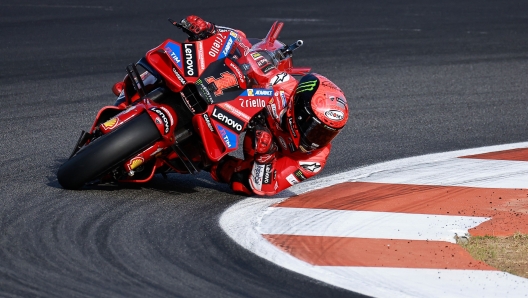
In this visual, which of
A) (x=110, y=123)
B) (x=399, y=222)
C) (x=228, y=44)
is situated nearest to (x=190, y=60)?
(x=228, y=44)

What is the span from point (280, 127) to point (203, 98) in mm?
719

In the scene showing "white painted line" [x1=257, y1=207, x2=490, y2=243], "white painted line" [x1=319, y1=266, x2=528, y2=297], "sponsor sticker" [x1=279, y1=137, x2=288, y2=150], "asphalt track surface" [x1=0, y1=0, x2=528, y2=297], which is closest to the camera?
"white painted line" [x1=319, y1=266, x2=528, y2=297]

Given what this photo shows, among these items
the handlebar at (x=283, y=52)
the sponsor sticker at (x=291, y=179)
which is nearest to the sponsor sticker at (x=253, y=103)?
the sponsor sticker at (x=291, y=179)

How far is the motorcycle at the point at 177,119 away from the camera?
6.22m

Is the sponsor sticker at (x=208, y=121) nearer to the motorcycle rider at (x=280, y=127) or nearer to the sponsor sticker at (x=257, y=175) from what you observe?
the motorcycle rider at (x=280, y=127)

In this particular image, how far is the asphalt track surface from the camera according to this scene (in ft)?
16.8

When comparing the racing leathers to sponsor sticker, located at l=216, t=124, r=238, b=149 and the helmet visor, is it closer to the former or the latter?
the helmet visor

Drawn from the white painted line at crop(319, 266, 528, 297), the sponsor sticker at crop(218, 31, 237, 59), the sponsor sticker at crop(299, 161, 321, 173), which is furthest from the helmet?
the white painted line at crop(319, 266, 528, 297)

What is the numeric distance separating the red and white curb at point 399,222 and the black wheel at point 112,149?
30.7 inches

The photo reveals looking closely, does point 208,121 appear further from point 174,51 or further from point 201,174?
point 201,174

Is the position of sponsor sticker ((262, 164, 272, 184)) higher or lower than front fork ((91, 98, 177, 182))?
lower

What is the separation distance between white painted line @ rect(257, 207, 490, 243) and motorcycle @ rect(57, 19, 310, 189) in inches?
24.9

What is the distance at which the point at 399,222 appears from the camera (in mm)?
6320

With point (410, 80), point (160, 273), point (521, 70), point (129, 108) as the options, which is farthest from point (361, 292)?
point (521, 70)
